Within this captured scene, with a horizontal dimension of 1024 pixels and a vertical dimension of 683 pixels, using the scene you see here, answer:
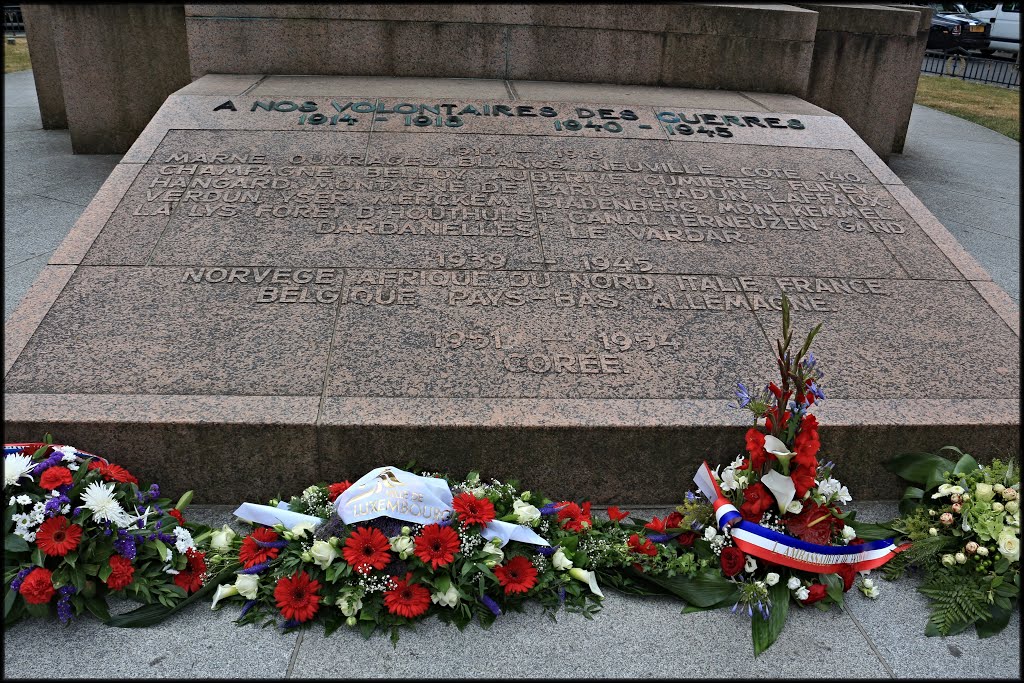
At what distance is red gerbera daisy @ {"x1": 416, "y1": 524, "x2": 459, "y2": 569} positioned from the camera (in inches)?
111

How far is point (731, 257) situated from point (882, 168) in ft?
5.74

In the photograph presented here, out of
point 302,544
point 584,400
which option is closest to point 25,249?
point 302,544

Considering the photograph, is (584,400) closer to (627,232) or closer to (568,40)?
(627,232)

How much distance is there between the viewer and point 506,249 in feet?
14.0

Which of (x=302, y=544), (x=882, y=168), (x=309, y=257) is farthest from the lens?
(x=882, y=168)

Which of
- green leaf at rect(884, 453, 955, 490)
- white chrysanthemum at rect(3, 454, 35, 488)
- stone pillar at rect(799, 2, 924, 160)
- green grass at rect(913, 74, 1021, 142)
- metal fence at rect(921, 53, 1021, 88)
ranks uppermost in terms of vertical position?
stone pillar at rect(799, 2, 924, 160)

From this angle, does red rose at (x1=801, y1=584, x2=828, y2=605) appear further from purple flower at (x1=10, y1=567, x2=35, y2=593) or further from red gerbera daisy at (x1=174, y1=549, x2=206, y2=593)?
purple flower at (x1=10, y1=567, x2=35, y2=593)

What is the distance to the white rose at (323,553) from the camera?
2.80 meters

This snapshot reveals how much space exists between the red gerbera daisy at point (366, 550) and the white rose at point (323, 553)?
0.15 ft

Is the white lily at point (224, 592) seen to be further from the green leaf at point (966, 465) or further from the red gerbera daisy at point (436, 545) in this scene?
the green leaf at point (966, 465)

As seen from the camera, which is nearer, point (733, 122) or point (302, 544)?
point (302, 544)

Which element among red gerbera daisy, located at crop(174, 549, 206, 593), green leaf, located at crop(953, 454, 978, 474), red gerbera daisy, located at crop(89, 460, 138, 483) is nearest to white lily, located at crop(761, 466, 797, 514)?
green leaf, located at crop(953, 454, 978, 474)

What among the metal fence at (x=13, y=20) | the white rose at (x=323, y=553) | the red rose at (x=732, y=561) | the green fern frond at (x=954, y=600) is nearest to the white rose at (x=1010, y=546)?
the green fern frond at (x=954, y=600)

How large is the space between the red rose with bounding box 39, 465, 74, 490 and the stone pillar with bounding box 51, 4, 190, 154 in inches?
232
